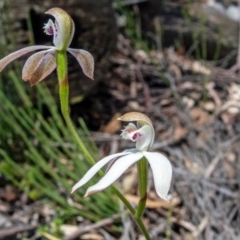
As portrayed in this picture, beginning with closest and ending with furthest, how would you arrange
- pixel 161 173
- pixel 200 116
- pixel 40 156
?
pixel 161 173 → pixel 40 156 → pixel 200 116

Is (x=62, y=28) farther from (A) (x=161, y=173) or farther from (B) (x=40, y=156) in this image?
(B) (x=40, y=156)

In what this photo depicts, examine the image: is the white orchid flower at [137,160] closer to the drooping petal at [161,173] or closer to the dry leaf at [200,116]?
the drooping petal at [161,173]

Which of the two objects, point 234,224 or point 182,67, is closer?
point 234,224

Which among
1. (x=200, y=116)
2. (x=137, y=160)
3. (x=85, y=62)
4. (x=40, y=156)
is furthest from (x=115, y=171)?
(x=200, y=116)

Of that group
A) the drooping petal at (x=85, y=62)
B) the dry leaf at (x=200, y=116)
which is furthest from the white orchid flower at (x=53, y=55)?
the dry leaf at (x=200, y=116)

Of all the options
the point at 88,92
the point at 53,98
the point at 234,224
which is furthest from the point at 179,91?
the point at 234,224

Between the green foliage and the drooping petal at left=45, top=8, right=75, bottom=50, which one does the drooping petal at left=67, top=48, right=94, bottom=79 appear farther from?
the green foliage

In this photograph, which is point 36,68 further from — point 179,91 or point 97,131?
point 179,91
